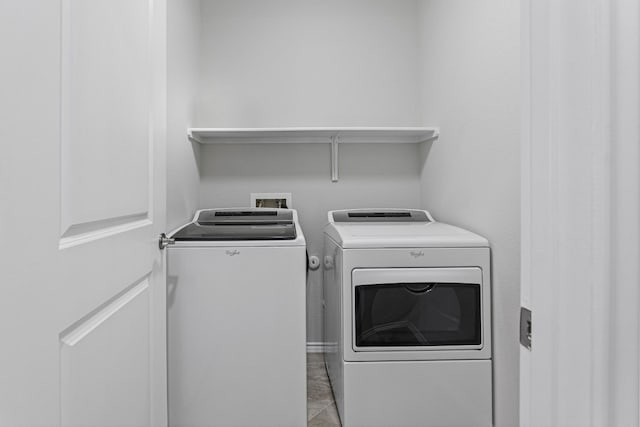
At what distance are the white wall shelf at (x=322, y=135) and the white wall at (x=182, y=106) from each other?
135mm

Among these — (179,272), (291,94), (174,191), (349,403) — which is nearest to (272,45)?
(291,94)

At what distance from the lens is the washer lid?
1693mm

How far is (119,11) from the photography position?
1002 mm

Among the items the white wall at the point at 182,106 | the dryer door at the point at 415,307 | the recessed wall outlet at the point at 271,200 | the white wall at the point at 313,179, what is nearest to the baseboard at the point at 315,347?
the white wall at the point at 313,179

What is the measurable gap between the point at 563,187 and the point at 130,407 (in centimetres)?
115

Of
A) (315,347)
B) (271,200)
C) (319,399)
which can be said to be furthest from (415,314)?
(271,200)

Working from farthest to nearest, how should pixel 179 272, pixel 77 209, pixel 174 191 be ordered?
1. pixel 174 191
2. pixel 179 272
3. pixel 77 209

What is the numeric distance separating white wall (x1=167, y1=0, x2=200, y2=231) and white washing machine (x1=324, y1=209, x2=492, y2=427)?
0.86 metres

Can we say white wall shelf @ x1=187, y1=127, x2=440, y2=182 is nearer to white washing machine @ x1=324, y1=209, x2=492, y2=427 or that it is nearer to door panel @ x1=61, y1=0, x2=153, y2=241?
white washing machine @ x1=324, y1=209, x2=492, y2=427

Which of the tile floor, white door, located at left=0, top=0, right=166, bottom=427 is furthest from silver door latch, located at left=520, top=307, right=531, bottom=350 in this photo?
the tile floor

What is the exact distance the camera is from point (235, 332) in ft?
5.45

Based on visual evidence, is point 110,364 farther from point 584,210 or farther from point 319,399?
point 319,399

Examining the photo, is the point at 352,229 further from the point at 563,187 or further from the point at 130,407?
the point at 563,187

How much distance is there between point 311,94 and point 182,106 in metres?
0.86
